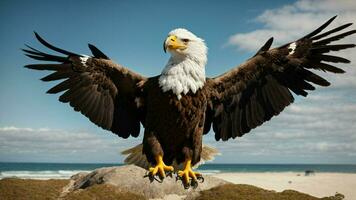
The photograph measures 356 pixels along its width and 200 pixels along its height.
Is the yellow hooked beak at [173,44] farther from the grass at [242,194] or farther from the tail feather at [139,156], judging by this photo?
the grass at [242,194]

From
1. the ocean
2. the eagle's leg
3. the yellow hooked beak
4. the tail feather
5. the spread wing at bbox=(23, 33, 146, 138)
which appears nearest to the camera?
the yellow hooked beak

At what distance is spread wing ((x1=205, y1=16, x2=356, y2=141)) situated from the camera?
21.0 feet

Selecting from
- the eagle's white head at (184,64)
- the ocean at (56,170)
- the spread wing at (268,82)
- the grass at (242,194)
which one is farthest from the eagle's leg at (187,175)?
the ocean at (56,170)

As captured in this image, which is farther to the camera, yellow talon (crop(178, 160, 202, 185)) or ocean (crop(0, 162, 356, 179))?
ocean (crop(0, 162, 356, 179))

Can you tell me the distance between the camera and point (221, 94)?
6.32m

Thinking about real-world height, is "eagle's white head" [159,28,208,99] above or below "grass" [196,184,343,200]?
above

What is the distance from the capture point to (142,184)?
16.7 metres

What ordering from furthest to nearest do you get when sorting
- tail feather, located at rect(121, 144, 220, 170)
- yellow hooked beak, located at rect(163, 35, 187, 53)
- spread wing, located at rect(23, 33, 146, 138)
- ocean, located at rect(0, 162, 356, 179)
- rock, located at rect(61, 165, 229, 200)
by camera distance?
ocean, located at rect(0, 162, 356, 179) → rock, located at rect(61, 165, 229, 200) → tail feather, located at rect(121, 144, 220, 170) → spread wing, located at rect(23, 33, 146, 138) → yellow hooked beak, located at rect(163, 35, 187, 53)

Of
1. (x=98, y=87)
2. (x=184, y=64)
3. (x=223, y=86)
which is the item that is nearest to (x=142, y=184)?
(x=98, y=87)

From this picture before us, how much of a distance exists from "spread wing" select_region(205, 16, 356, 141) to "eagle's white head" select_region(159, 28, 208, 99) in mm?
1012

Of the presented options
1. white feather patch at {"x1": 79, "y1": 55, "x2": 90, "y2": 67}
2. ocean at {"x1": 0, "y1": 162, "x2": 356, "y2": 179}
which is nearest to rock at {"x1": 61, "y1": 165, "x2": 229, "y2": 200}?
white feather patch at {"x1": 79, "y1": 55, "x2": 90, "y2": 67}

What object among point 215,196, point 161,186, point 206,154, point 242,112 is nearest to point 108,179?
point 161,186

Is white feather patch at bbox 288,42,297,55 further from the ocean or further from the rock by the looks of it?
the ocean

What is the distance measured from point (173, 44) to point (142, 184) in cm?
1218
